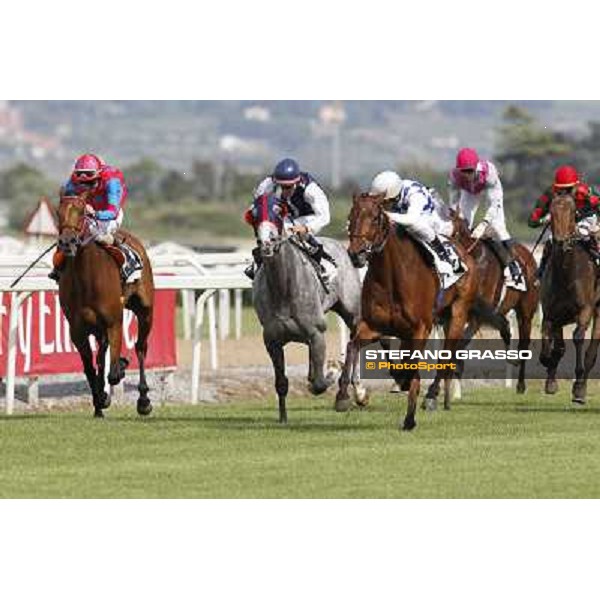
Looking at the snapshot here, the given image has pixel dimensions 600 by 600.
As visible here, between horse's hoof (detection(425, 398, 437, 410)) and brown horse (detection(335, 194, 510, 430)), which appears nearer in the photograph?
brown horse (detection(335, 194, 510, 430))

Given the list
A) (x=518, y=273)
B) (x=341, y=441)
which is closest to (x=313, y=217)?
(x=341, y=441)

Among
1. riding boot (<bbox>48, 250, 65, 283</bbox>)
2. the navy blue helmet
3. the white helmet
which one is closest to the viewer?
the white helmet

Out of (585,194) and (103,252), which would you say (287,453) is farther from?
(585,194)

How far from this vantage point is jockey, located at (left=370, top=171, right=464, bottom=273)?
43.2ft

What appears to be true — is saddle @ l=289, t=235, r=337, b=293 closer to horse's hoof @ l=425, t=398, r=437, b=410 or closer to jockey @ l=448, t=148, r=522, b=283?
horse's hoof @ l=425, t=398, r=437, b=410

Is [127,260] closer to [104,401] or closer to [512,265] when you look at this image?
[104,401]

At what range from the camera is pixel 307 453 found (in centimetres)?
1212

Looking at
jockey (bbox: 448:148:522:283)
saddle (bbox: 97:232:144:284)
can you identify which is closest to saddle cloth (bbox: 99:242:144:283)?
saddle (bbox: 97:232:144:284)

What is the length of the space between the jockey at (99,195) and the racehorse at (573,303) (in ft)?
10.3

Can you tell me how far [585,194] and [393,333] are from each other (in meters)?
3.05

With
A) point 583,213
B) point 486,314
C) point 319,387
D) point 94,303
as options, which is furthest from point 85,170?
point 583,213

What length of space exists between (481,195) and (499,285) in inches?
27.5

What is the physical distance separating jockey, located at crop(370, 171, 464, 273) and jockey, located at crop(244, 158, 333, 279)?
65cm

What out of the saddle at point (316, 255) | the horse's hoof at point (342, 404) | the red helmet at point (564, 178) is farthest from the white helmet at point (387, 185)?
the red helmet at point (564, 178)
